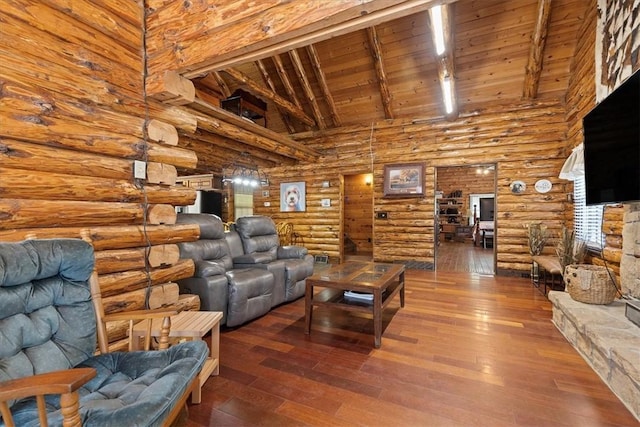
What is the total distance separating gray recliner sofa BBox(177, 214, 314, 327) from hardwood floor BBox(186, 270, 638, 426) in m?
0.26

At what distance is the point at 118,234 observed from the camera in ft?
8.12

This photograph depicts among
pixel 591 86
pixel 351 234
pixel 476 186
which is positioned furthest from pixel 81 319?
pixel 476 186

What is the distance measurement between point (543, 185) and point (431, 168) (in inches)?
77.8

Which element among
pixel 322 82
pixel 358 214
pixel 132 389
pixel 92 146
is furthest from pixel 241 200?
pixel 132 389

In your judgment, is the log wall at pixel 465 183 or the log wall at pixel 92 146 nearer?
the log wall at pixel 92 146

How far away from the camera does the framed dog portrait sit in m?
7.42

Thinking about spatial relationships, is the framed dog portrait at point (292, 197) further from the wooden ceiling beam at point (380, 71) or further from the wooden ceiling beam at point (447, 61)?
the wooden ceiling beam at point (447, 61)

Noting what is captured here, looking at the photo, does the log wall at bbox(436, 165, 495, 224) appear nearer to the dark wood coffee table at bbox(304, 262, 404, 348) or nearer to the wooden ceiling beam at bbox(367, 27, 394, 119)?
the wooden ceiling beam at bbox(367, 27, 394, 119)

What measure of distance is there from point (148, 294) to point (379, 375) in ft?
6.95

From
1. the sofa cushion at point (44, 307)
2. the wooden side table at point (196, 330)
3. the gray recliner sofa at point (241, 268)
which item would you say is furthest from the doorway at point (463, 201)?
the sofa cushion at point (44, 307)

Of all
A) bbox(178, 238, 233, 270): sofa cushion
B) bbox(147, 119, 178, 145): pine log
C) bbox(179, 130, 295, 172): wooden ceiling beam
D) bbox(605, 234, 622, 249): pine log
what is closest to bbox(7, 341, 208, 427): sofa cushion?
bbox(178, 238, 233, 270): sofa cushion

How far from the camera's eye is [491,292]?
4.36 m

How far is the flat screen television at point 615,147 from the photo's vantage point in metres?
2.16

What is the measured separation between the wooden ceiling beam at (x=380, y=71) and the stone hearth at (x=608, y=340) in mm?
4548
